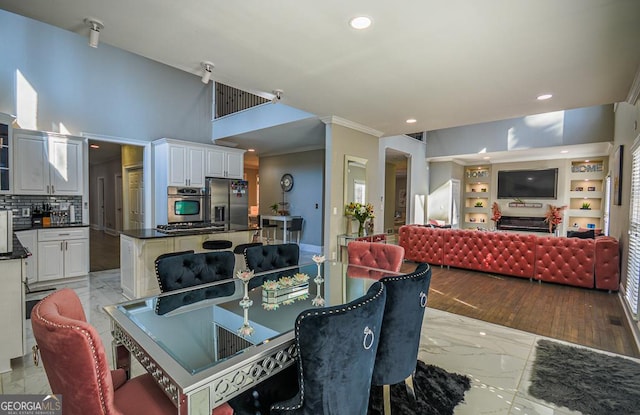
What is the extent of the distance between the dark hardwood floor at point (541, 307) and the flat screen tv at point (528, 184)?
5.70m

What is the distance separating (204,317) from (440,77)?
10.8ft

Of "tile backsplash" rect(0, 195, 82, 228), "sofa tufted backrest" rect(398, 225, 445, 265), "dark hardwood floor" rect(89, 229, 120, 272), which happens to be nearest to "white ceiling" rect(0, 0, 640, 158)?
"sofa tufted backrest" rect(398, 225, 445, 265)

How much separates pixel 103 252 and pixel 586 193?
1298 centimetres

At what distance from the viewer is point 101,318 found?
10.8 ft

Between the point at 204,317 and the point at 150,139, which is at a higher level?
the point at 150,139

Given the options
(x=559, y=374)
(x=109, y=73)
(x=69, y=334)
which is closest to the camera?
(x=69, y=334)

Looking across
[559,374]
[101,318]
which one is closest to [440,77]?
[559,374]

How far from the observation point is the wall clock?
8633mm

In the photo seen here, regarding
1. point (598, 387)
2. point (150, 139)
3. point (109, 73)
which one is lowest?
point (598, 387)

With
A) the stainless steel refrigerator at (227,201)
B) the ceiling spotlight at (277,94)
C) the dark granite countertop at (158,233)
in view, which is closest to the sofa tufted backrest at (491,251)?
the dark granite countertop at (158,233)

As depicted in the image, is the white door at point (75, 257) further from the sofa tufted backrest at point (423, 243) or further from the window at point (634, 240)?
the window at point (634, 240)

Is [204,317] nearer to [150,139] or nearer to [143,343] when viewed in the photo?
[143,343]

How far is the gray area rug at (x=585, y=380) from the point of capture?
202 cm

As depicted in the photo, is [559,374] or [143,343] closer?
[143,343]
